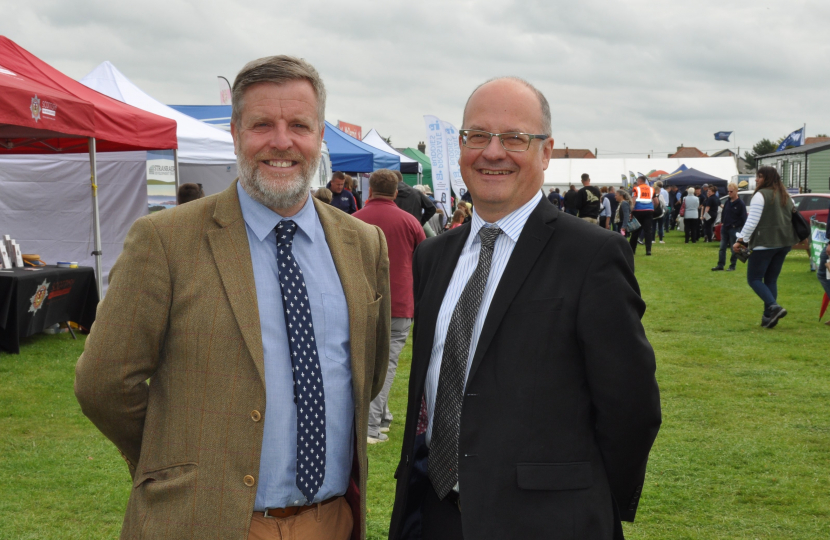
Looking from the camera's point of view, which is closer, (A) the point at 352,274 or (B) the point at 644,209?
(A) the point at 352,274

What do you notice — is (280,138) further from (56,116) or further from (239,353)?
(56,116)

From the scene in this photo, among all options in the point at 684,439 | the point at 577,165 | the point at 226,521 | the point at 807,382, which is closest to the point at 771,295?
the point at 807,382


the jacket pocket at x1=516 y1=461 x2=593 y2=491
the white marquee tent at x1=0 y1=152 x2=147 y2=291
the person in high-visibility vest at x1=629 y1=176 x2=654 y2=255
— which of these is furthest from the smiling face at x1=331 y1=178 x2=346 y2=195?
the jacket pocket at x1=516 y1=461 x2=593 y2=491

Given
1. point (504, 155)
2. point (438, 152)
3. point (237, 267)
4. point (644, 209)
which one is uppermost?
point (438, 152)

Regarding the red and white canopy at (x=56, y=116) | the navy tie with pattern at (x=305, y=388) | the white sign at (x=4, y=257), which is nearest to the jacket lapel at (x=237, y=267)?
the navy tie with pattern at (x=305, y=388)

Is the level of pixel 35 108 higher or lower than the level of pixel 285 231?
higher

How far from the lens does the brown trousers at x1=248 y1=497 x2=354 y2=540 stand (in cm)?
205

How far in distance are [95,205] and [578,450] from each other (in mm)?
7842

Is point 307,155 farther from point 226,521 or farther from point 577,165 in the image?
point 577,165

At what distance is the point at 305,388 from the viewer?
2053 millimetres

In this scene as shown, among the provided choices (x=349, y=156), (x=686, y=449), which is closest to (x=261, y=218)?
(x=686, y=449)

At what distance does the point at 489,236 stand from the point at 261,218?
686 mm

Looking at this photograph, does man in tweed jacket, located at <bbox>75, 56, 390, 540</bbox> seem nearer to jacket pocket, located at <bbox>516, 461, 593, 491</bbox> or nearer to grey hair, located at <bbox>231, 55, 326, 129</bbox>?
grey hair, located at <bbox>231, 55, 326, 129</bbox>

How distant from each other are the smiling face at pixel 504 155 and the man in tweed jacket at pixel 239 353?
493 mm
